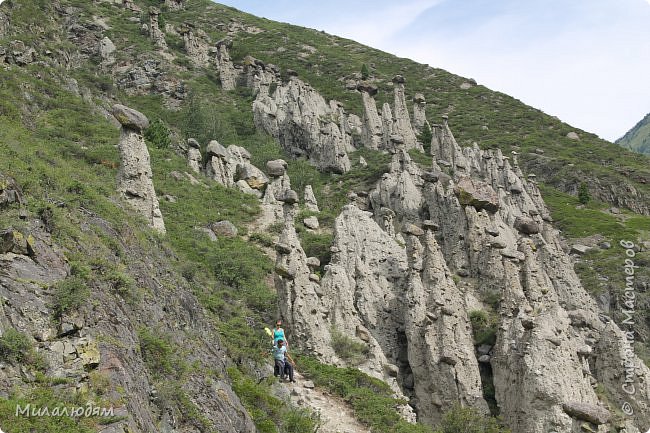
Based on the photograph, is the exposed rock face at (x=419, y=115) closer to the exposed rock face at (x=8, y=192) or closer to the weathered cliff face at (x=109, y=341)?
the weathered cliff face at (x=109, y=341)

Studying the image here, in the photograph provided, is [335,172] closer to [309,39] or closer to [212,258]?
[212,258]

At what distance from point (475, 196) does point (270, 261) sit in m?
11.5

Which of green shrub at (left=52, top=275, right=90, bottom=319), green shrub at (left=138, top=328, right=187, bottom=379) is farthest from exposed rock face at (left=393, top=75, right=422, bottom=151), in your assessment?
green shrub at (left=52, top=275, right=90, bottom=319)

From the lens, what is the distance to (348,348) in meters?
24.0

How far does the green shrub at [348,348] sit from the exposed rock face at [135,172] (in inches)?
327

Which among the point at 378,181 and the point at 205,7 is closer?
the point at 378,181

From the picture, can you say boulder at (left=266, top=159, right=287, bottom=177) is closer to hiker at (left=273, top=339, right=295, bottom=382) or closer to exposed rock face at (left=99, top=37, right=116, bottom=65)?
hiker at (left=273, top=339, right=295, bottom=382)

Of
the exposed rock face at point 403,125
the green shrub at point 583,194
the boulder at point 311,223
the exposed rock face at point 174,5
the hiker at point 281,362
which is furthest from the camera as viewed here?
the exposed rock face at point 174,5

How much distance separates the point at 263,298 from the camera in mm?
26156

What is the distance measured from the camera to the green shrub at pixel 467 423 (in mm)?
21703

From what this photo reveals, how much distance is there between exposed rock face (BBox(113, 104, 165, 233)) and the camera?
25.3 m

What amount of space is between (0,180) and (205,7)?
4385 inches

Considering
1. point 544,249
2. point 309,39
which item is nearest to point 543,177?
point 544,249

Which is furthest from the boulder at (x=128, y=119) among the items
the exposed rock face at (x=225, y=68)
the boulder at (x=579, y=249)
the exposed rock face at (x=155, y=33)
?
the exposed rock face at (x=155, y=33)
